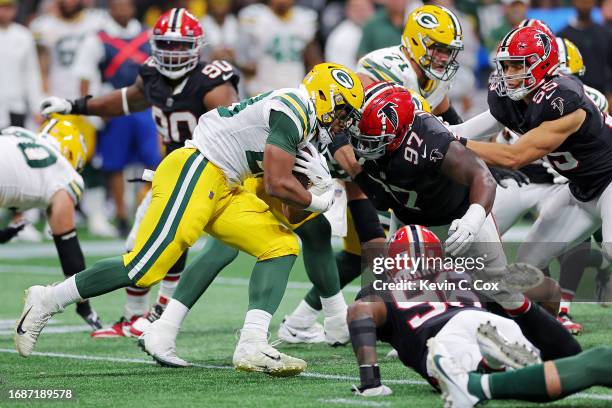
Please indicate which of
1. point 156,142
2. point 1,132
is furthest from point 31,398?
point 156,142

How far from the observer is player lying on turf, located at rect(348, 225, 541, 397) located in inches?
181

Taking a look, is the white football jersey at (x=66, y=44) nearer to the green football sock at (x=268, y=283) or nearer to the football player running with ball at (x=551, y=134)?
the football player running with ball at (x=551, y=134)

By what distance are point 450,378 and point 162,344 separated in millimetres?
2061

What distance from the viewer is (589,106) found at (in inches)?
245

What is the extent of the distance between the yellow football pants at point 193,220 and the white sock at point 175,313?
386 millimetres

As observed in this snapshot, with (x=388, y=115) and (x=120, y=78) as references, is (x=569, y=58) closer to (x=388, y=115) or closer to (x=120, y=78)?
(x=388, y=115)

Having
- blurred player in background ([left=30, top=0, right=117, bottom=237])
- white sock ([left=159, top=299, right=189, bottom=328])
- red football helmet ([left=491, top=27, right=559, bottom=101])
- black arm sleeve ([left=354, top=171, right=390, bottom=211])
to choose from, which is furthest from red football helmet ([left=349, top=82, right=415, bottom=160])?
blurred player in background ([left=30, top=0, right=117, bottom=237])

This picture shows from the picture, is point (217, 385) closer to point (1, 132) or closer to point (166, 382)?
point (166, 382)

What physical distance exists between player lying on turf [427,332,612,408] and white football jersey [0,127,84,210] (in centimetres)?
342

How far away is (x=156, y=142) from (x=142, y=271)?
22.2 ft

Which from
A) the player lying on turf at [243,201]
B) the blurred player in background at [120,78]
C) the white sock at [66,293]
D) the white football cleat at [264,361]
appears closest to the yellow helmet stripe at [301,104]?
the player lying on turf at [243,201]

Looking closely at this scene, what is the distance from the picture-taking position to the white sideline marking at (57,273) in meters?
9.38

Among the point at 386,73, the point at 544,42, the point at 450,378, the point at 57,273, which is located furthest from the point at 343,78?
the point at 57,273

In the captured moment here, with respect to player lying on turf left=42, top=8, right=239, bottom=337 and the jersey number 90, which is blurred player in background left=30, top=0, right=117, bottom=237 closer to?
player lying on turf left=42, top=8, right=239, bottom=337
